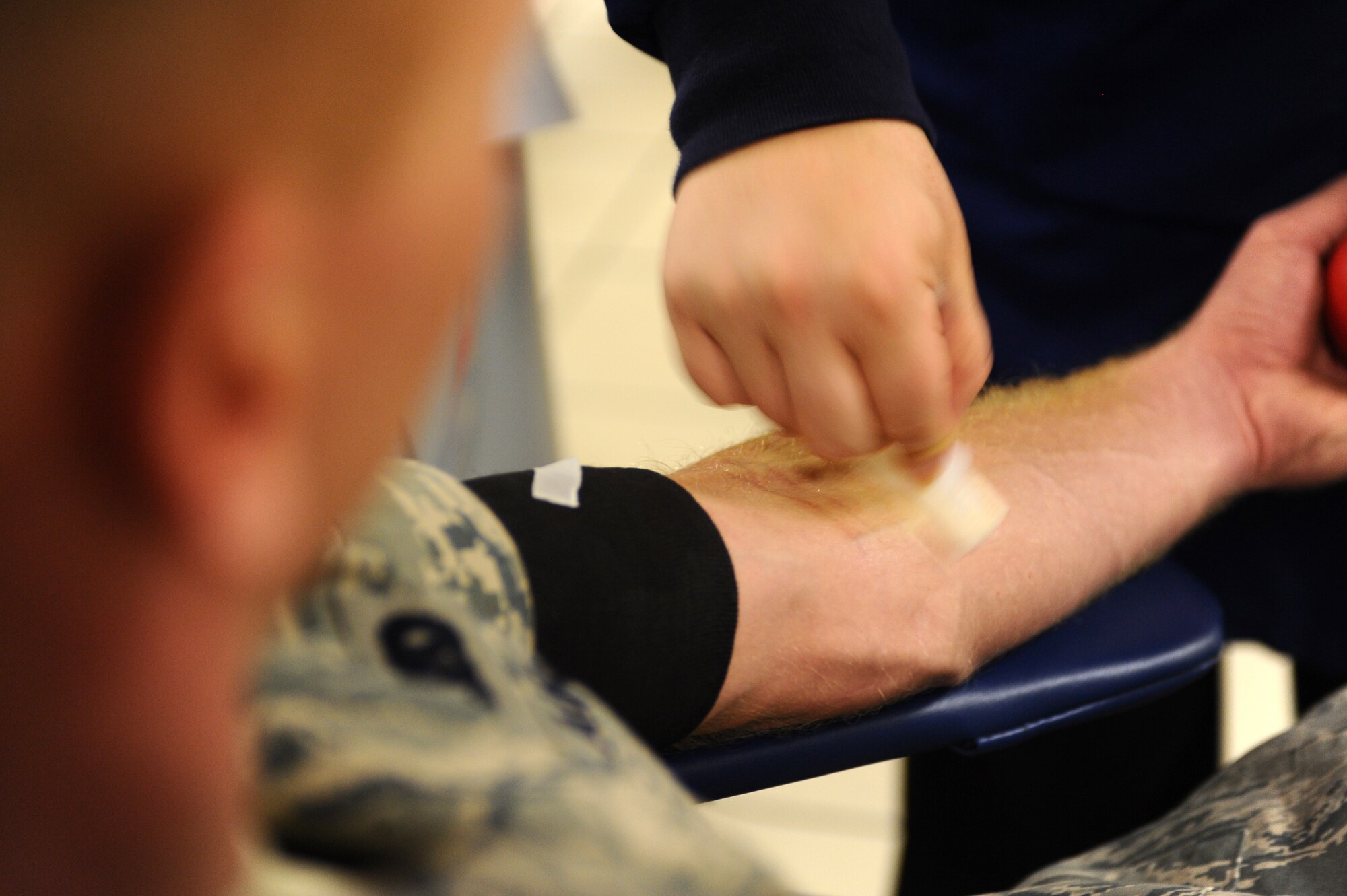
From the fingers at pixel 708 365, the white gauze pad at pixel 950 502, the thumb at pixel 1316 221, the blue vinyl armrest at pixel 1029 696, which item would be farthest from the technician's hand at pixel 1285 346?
the fingers at pixel 708 365

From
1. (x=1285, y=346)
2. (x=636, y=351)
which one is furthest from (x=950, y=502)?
(x=636, y=351)

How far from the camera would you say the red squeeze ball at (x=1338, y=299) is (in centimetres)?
102

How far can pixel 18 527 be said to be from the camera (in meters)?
0.18

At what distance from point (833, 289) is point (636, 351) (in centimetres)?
195

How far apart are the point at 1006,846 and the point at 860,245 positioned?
900mm

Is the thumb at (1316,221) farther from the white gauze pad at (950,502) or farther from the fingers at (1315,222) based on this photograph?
the white gauze pad at (950,502)

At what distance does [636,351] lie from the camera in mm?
2584

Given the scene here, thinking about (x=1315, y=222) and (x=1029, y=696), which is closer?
(x=1029, y=696)

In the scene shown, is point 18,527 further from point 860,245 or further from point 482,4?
point 860,245

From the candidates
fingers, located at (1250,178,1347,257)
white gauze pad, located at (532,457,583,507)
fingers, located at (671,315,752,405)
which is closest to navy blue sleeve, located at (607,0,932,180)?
fingers, located at (671,315,752,405)

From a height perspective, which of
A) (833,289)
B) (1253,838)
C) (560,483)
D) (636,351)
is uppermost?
(833,289)

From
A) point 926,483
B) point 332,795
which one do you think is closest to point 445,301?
point 332,795

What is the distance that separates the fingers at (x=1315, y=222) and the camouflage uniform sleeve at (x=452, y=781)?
0.96 m

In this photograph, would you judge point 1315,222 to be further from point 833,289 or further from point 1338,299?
point 833,289
